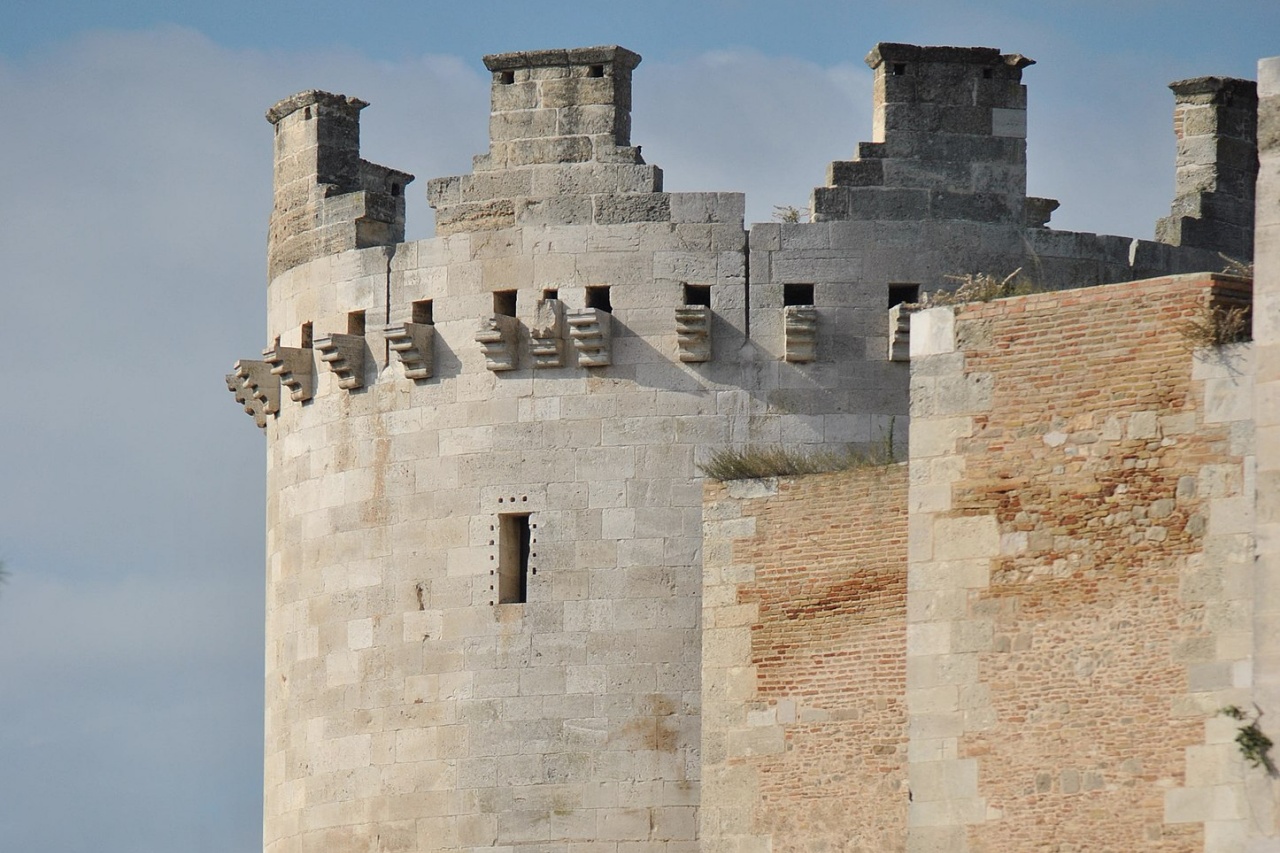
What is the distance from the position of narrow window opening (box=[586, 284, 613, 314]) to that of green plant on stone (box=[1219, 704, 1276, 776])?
9.22m

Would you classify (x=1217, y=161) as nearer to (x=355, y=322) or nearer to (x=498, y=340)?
(x=498, y=340)

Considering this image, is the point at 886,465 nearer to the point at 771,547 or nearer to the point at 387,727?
the point at 771,547

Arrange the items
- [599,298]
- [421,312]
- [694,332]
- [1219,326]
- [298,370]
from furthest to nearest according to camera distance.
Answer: [298,370], [421,312], [599,298], [694,332], [1219,326]

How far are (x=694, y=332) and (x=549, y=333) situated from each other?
130 centimetres

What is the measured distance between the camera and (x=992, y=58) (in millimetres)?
32250

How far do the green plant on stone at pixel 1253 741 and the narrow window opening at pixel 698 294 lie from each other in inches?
342

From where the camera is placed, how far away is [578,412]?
104ft

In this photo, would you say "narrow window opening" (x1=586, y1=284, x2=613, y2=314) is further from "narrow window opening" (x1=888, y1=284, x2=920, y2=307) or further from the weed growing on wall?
the weed growing on wall

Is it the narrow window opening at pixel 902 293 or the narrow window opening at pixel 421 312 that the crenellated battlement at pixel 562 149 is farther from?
the narrow window opening at pixel 902 293

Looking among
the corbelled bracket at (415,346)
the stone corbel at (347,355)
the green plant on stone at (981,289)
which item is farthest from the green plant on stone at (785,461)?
the stone corbel at (347,355)

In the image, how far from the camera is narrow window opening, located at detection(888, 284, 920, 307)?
Result: 3164 cm

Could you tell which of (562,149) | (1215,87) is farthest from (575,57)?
(1215,87)

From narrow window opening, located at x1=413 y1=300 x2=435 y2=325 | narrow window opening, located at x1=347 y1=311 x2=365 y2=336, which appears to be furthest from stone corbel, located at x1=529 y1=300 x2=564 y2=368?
narrow window opening, located at x1=347 y1=311 x2=365 y2=336

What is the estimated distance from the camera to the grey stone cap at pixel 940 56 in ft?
105
